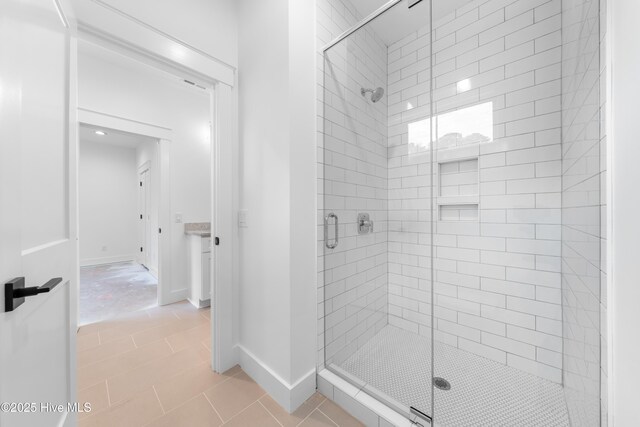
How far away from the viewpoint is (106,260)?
5.31m

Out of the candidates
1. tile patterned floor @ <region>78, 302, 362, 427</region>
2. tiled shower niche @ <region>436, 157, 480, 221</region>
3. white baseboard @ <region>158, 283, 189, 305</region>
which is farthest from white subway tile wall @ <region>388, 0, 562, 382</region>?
white baseboard @ <region>158, 283, 189, 305</region>

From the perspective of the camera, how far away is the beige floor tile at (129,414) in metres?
1.28

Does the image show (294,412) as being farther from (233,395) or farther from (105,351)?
(105,351)

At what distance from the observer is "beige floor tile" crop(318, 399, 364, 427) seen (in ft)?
4.23

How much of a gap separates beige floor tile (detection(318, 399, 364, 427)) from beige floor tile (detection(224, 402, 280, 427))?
286mm

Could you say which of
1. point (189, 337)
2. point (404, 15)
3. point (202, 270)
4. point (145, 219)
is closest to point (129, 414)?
point (189, 337)

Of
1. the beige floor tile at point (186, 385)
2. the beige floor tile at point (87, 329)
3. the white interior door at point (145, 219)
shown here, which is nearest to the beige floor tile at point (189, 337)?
the beige floor tile at point (186, 385)

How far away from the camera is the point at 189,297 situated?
309cm

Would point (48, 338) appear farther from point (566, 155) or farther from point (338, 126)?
point (566, 155)

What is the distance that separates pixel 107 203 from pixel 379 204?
20.7ft

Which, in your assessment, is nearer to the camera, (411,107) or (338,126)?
(338,126)

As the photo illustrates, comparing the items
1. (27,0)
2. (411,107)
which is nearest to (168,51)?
(27,0)

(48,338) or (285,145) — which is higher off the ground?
(285,145)

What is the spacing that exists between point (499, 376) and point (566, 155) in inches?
58.6
